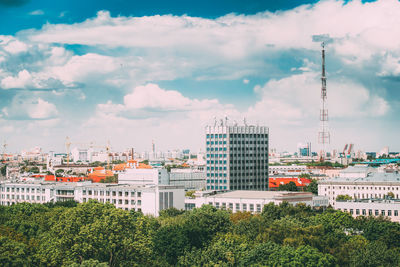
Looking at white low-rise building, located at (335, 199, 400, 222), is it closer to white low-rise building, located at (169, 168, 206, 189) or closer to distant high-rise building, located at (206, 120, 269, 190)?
distant high-rise building, located at (206, 120, 269, 190)

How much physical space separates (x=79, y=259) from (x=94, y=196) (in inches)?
2546

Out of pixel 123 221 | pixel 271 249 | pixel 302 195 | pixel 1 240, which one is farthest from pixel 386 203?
pixel 1 240

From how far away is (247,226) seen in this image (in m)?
77.7

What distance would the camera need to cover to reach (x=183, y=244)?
67250mm

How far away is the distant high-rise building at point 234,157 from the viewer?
135 m

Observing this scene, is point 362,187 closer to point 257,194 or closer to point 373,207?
point 373,207

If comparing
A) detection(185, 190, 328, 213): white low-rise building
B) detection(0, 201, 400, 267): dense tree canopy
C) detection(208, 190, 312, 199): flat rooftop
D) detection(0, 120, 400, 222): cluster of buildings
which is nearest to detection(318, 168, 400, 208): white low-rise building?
detection(0, 120, 400, 222): cluster of buildings

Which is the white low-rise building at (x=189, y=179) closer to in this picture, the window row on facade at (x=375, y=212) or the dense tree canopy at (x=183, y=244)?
the window row on facade at (x=375, y=212)

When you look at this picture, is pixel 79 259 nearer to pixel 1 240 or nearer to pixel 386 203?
pixel 1 240

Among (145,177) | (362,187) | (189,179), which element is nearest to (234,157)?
(362,187)

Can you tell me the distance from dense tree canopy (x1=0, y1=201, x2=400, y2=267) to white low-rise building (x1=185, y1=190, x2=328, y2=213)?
28993 millimetres

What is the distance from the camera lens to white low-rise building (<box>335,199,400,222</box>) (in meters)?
101

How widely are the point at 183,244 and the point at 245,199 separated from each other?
1703 inches

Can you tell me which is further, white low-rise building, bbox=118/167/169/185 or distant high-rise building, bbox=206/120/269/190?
white low-rise building, bbox=118/167/169/185
